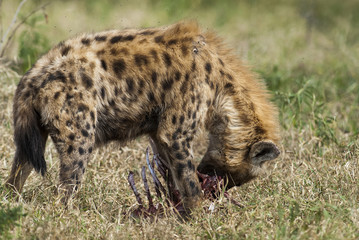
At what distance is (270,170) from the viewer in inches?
200

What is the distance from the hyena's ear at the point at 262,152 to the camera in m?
4.42

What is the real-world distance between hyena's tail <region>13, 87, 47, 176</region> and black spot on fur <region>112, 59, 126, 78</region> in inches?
24.0

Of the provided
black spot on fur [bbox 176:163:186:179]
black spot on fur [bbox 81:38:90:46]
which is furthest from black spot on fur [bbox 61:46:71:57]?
black spot on fur [bbox 176:163:186:179]

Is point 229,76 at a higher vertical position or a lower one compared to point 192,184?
higher

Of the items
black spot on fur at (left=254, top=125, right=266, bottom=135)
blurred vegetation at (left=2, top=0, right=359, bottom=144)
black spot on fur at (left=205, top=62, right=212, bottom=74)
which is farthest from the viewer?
blurred vegetation at (left=2, top=0, right=359, bottom=144)

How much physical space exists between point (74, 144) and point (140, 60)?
0.77 metres

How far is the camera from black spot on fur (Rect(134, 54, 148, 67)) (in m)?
4.42

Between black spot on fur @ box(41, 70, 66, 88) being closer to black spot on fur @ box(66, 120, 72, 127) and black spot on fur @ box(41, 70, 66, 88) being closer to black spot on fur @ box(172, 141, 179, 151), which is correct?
black spot on fur @ box(66, 120, 72, 127)

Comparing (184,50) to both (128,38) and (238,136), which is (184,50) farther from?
(238,136)

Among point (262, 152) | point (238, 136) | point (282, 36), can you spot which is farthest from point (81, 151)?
point (282, 36)

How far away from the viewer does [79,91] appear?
4125 mm

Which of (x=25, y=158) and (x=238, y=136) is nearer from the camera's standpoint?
(x=25, y=158)

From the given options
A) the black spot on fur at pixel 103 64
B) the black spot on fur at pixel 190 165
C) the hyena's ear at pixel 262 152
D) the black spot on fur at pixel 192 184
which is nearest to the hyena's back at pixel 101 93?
the black spot on fur at pixel 103 64

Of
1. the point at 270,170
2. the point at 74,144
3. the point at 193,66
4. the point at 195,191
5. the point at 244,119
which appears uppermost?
the point at 193,66
